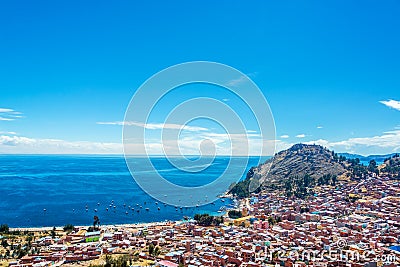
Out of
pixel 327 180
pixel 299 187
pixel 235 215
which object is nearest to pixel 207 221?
pixel 235 215

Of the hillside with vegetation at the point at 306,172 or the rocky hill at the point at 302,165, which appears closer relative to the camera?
the hillside with vegetation at the point at 306,172

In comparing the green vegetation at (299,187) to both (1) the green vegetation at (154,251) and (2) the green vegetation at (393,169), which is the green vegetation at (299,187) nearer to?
(2) the green vegetation at (393,169)

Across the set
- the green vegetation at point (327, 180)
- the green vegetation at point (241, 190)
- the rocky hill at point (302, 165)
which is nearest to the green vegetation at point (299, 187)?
the green vegetation at point (327, 180)

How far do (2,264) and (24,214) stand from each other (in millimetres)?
11445

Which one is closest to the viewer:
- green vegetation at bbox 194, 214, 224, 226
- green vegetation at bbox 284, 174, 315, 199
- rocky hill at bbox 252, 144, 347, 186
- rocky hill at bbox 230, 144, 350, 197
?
green vegetation at bbox 194, 214, 224, 226

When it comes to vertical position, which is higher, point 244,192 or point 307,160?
point 307,160

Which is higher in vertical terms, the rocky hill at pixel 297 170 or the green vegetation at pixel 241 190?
the rocky hill at pixel 297 170

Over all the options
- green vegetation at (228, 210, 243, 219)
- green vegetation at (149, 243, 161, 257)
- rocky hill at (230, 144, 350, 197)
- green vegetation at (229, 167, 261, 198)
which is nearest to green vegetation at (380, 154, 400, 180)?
rocky hill at (230, 144, 350, 197)

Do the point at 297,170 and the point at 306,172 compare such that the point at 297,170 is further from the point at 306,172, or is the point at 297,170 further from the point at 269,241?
the point at 269,241

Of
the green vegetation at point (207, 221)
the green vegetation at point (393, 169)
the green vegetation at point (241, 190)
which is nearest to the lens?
the green vegetation at point (207, 221)

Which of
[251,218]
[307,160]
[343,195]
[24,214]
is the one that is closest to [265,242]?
[251,218]

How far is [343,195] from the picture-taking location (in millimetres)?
17109

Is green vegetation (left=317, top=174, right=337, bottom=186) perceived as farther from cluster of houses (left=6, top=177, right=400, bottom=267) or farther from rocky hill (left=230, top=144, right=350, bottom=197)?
cluster of houses (left=6, top=177, right=400, bottom=267)

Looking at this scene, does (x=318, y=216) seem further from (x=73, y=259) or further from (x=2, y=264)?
(x=2, y=264)
